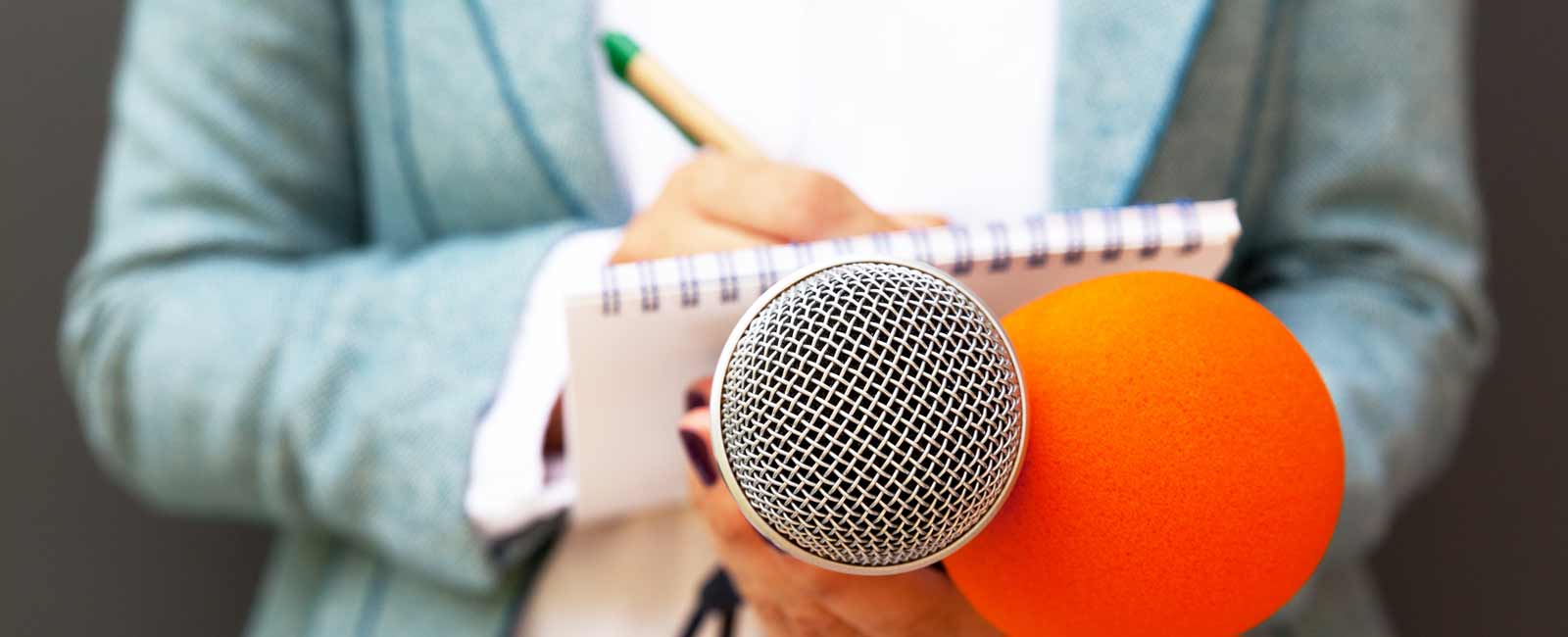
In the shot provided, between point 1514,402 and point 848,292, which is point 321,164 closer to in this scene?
point 848,292

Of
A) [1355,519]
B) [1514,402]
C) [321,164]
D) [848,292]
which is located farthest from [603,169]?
[1514,402]

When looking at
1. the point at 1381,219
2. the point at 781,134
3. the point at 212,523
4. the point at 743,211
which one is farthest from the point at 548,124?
the point at 212,523

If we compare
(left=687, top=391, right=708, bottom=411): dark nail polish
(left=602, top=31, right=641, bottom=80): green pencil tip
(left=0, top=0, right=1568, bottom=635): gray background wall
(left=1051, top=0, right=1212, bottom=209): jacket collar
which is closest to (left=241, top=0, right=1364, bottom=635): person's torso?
(left=1051, top=0, right=1212, bottom=209): jacket collar

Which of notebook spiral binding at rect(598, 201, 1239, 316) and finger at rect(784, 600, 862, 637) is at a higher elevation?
notebook spiral binding at rect(598, 201, 1239, 316)

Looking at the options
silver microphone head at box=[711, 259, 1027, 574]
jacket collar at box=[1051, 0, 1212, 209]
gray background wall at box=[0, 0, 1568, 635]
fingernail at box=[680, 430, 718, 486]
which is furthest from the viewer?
gray background wall at box=[0, 0, 1568, 635]

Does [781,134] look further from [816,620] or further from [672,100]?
[816,620]

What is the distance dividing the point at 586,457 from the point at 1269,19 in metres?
0.41

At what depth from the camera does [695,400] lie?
0.35 metres

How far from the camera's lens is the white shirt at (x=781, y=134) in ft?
1.67

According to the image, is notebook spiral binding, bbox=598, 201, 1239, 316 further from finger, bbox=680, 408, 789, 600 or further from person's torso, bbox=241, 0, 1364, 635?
person's torso, bbox=241, 0, 1364, 635

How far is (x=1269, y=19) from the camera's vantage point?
1.74ft

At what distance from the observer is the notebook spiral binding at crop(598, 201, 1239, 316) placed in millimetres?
301

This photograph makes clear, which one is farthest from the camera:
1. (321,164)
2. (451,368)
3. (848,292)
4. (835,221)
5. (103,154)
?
(103,154)

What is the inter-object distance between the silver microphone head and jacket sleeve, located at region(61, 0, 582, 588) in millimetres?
301
